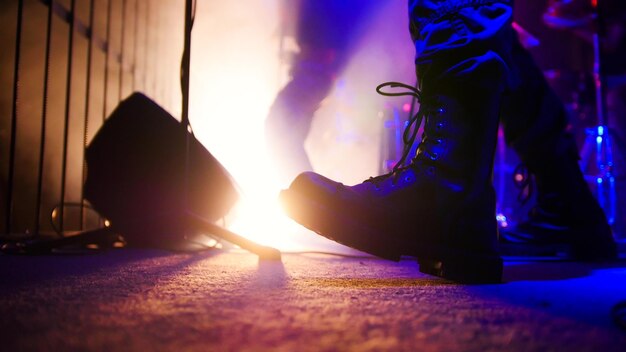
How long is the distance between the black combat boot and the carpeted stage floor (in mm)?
59

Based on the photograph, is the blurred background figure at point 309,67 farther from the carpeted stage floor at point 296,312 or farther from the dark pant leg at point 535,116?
the carpeted stage floor at point 296,312

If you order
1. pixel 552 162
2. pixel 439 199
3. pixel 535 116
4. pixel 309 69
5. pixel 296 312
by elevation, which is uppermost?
pixel 309 69

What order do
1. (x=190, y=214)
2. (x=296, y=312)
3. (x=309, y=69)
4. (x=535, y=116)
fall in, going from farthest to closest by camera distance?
1. (x=309, y=69)
2. (x=190, y=214)
3. (x=535, y=116)
4. (x=296, y=312)

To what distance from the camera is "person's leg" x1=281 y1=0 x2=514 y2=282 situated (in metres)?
0.71

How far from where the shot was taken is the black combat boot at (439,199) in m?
0.71

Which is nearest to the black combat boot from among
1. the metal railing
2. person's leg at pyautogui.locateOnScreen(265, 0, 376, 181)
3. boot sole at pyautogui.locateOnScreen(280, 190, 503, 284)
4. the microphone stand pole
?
boot sole at pyautogui.locateOnScreen(280, 190, 503, 284)

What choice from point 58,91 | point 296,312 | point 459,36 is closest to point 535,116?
point 459,36

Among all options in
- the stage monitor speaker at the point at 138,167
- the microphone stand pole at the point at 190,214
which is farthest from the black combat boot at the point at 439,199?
the stage monitor speaker at the point at 138,167

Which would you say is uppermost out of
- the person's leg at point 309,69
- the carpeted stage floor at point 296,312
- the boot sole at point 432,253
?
the person's leg at point 309,69

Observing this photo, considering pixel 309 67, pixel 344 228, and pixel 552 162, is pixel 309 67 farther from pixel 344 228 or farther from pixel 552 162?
pixel 344 228

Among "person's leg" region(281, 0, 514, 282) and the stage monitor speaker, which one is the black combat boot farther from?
the stage monitor speaker

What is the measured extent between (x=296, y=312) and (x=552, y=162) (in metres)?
0.95

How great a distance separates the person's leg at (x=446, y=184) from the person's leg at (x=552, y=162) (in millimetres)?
369

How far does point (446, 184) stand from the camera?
0.74 m
